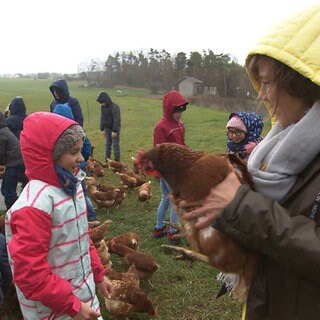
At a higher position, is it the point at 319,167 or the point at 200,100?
the point at 319,167

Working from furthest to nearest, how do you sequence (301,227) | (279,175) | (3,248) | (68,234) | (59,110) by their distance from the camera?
(59,110)
(3,248)
(68,234)
(279,175)
(301,227)

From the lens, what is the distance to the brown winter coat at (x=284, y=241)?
3.07 ft

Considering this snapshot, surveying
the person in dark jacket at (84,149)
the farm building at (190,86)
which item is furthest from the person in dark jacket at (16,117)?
the farm building at (190,86)

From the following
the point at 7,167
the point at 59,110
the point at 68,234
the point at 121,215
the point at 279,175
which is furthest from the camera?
the point at 121,215

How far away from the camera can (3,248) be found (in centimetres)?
340

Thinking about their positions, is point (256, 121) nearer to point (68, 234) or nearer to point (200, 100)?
point (68, 234)

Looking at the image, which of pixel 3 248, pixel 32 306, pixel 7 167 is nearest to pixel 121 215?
pixel 7 167

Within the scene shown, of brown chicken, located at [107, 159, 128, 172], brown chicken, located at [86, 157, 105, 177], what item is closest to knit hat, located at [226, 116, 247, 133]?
brown chicken, located at [107, 159, 128, 172]

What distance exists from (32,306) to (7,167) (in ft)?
12.5

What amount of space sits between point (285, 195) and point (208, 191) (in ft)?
0.79

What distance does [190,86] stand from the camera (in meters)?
44.4

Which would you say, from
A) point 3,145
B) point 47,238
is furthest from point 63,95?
point 47,238

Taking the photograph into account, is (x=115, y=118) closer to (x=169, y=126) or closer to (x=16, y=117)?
(x=16, y=117)

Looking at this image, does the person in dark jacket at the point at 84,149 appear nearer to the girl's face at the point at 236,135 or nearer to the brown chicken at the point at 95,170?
the girl's face at the point at 236,135
